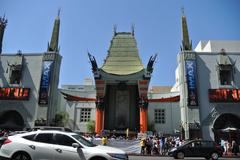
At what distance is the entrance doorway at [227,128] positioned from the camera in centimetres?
2852

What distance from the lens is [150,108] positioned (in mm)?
45562

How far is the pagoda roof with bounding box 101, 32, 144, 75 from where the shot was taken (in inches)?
1716

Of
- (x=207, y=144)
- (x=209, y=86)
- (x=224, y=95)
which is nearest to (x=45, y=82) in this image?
(x=209, y=86)

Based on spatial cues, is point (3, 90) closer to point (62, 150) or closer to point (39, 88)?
point (39, 88)

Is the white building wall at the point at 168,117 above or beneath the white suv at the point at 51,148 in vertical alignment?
above

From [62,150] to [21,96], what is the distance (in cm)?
2594

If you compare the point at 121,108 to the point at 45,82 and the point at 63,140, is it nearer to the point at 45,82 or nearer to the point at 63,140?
the point at 45,82

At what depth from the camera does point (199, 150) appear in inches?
682

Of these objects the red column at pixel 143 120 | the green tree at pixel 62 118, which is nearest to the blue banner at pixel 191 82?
the red column at pixel 143 120

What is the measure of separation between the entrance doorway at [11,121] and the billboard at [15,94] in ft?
6.08

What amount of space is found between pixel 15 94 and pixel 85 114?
15.8m

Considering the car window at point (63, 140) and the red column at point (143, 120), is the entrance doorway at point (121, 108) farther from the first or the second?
the car window at point (63, 140)

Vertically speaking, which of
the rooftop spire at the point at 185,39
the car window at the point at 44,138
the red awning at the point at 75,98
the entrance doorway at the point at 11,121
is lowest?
the car window at the point at 44,138

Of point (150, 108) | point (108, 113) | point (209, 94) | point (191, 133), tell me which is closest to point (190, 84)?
point (209, 94)
